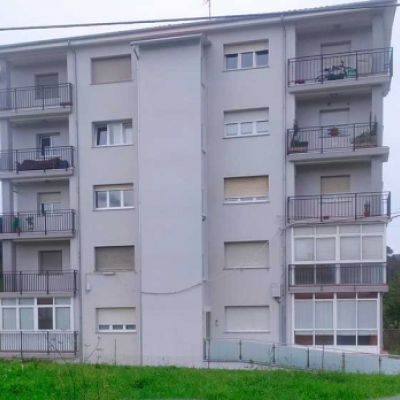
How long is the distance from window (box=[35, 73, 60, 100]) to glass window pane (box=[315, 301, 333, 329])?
1292cm

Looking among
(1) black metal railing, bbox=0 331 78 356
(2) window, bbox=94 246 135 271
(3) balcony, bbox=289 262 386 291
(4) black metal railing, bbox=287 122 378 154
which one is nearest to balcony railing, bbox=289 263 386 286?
(3) balcony, bbox=289 262 386 291

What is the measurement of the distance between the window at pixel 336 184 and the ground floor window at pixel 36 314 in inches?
420

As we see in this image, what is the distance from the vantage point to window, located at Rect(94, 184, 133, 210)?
19375mm

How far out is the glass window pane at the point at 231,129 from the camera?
61.5ft

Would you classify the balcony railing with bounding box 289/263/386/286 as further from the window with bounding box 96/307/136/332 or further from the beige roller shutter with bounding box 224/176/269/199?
the window with bounding box 96/307/136/332

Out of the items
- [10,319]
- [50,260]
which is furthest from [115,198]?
[10,319]

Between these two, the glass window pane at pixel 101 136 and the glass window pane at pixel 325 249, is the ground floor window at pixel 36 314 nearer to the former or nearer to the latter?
the glass window pane at pixel 101 136

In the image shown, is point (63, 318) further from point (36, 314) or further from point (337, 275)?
point (337, 275)

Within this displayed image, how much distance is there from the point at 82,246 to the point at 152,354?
499 centimetres

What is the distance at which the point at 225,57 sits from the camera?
1889 centimetres

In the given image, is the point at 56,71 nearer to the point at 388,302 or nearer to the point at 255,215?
Result: the point at 255,215

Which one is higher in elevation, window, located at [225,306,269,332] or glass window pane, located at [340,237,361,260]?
glass window pane, located at [340,237,361,260]

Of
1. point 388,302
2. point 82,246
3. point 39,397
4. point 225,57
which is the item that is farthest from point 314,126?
point 388,302

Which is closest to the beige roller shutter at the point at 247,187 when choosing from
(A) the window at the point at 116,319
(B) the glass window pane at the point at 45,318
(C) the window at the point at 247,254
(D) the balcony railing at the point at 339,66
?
(C) the window at the point at 247,254
